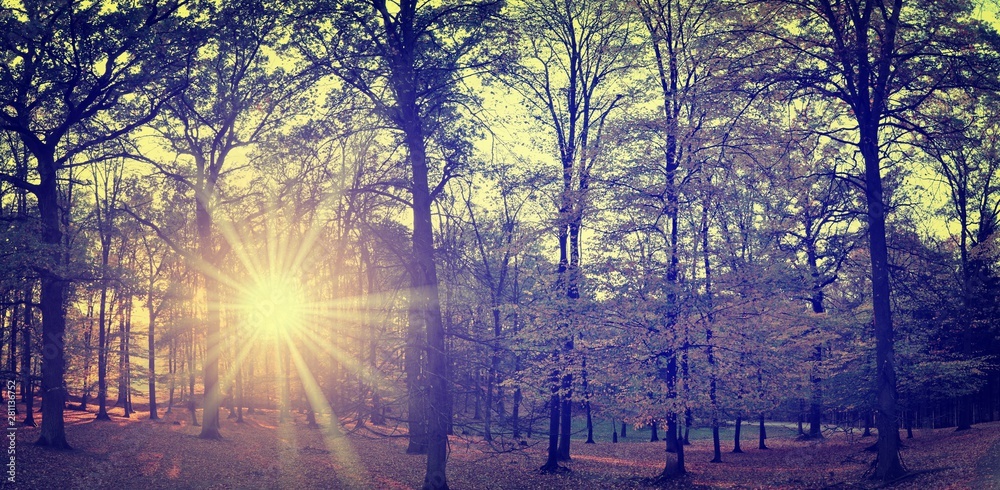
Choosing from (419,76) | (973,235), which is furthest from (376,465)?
(973,235)

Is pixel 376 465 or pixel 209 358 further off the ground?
pixel 209 358

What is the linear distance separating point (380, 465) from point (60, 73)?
16345 millimetres

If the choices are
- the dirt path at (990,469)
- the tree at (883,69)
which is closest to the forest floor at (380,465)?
the dirt path at (990,469)

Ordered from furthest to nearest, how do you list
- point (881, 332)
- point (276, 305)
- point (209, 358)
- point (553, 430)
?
point (276, 305) < point (209, 358) < point (553, 430) < point (881, 332)

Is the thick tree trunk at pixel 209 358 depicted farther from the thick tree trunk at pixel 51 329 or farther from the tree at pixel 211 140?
the thick tree trunk at pixel 51 329

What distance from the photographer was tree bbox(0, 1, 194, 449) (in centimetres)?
1702

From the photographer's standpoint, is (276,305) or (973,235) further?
(276,305)

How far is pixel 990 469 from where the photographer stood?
15633mm

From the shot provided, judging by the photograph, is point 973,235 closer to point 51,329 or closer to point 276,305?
point 276,305

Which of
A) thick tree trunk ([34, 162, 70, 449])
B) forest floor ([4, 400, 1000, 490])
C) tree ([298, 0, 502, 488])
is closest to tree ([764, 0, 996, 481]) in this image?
forest floor ([4, 400, 1000, 490])

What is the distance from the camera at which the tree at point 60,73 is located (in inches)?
670

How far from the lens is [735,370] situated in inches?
674

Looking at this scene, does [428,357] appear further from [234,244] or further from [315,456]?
[234,244]

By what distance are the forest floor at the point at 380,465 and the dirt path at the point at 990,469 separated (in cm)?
3
